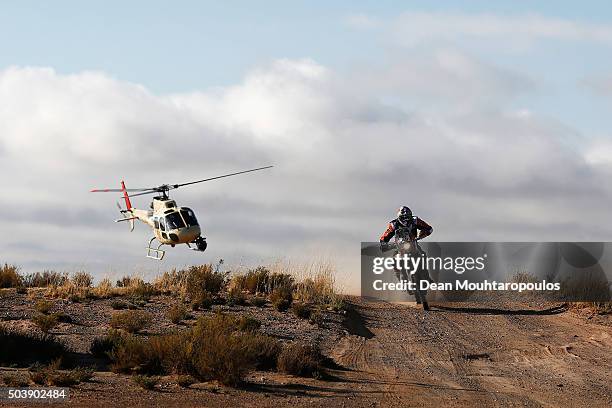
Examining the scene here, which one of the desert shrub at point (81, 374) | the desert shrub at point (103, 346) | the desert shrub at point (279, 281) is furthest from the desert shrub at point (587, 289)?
the desert shrub at point (81, 374)

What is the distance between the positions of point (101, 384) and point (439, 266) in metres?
16.7

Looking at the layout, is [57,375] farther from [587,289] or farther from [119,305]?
[587,289]

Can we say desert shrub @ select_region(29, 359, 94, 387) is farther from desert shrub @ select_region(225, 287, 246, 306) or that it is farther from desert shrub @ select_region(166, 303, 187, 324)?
desert shrub @ select_region(225, 287, 246, 306)

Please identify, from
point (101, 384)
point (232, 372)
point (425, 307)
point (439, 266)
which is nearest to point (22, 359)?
point (101, 384)

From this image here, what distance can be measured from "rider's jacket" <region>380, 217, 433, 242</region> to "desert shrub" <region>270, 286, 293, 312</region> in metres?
→ 3.72

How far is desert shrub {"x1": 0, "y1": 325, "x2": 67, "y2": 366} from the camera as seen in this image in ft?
70.6

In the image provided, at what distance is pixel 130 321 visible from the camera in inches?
1008

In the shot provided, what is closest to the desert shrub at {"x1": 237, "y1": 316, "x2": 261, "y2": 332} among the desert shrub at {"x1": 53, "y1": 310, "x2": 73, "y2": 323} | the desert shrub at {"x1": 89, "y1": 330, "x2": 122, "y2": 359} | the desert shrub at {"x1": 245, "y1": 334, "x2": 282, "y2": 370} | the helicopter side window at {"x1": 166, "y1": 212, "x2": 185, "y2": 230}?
the desert shrub at {"x1": 245, "y1": 334, "x2": 282, "y2": 370}

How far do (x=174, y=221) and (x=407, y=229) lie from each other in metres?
8.12

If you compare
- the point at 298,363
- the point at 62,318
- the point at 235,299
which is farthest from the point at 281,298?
the point at 298,363

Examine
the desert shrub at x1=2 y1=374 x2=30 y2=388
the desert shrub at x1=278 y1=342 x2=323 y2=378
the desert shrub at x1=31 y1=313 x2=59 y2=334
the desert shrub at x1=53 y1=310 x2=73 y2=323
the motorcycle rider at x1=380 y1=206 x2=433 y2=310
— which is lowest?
the desert shrub at x1=2 y1=374 x2=30 y2=388

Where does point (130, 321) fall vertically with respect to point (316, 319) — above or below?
below

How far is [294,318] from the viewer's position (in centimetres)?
2811

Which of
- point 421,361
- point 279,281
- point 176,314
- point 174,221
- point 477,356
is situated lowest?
point 421,361
